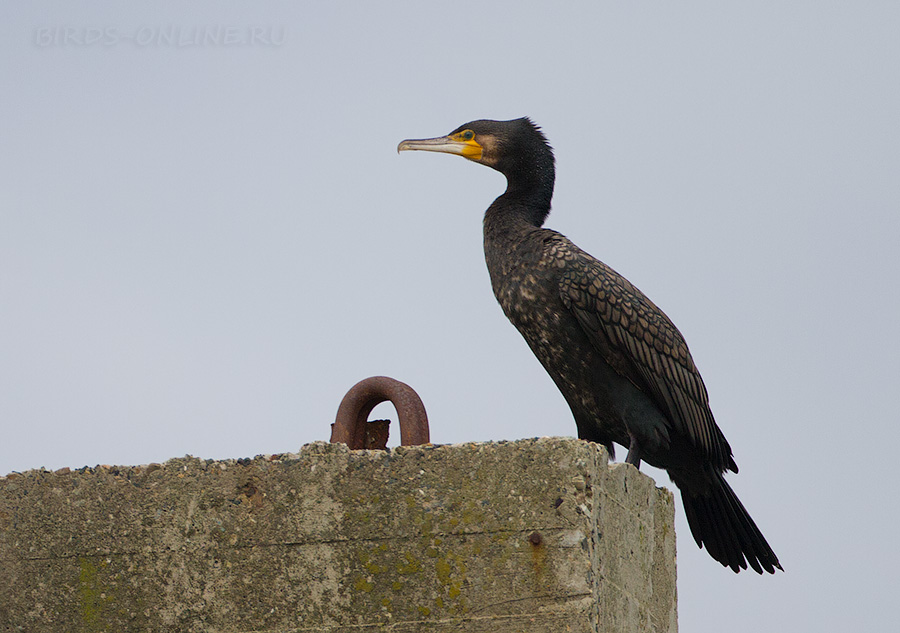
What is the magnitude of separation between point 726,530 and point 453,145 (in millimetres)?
2500

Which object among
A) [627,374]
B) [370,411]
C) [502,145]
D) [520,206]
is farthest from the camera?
[502,145]

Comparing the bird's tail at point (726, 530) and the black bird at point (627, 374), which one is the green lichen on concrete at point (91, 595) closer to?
the black bird at point (627, 374)

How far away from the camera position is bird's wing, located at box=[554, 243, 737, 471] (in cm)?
533

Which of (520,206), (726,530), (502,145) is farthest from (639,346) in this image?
(502,145)

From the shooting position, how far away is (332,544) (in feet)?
11.6

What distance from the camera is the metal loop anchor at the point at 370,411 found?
3877 millimetres

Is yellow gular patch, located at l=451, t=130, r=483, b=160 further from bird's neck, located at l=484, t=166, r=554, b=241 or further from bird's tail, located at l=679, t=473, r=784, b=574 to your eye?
bird's tail, located at l=679, t=473, r=784, b=574

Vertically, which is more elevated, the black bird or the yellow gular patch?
the yellow gular patch

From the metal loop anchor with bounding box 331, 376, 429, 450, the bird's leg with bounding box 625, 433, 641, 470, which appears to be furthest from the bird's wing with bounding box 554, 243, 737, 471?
the metal loop anchor with bounding box 331, 376, 429, 450

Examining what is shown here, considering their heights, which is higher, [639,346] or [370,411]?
[639,346]

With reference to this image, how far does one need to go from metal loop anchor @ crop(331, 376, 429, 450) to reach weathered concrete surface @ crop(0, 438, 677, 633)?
304 millimetres

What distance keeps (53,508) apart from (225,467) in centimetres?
58

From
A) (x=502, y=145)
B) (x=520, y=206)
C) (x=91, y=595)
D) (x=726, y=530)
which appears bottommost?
(x=91, y=595)

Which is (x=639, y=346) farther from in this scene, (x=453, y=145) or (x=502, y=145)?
(x=453, y=145)
